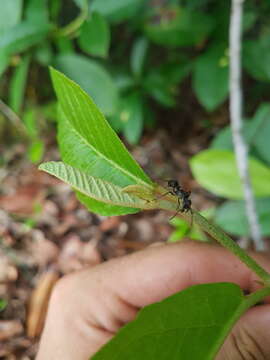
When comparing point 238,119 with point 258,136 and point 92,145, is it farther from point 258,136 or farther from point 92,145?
point 92,145

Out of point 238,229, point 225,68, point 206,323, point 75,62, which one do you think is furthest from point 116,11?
point 206,323

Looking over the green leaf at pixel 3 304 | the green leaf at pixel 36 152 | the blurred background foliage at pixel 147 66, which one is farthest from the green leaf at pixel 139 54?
the green leaf at pixel 3 304

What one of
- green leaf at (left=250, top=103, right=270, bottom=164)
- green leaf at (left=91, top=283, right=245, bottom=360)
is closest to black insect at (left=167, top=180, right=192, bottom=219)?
green leaf at (left=91, top=283, right=245, bottom=360)

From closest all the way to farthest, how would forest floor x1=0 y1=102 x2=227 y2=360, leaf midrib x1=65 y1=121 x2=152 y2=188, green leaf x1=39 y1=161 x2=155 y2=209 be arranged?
green leaf x1=39 y1=161 x2=155 y2=209 → leaf midrib x1=65 y1=121 x2=152 y2=188 → forest floor x1=0 y1=102 x2=227 y2=360

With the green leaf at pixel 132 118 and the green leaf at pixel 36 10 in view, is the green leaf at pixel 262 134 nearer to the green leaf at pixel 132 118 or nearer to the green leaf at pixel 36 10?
the green leaf at pixel 132 118

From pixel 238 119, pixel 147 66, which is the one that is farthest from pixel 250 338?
pixel 147 66

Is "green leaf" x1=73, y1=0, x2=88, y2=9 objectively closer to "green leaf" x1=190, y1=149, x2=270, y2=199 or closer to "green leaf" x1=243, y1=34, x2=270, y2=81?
"green leaf" x1=190, y1=149, x2=270, y2=199

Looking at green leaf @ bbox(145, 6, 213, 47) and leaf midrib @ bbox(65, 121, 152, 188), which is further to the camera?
green leaf @ bbox(145, 6, 213, 47)

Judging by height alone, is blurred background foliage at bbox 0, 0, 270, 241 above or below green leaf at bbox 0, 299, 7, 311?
above
